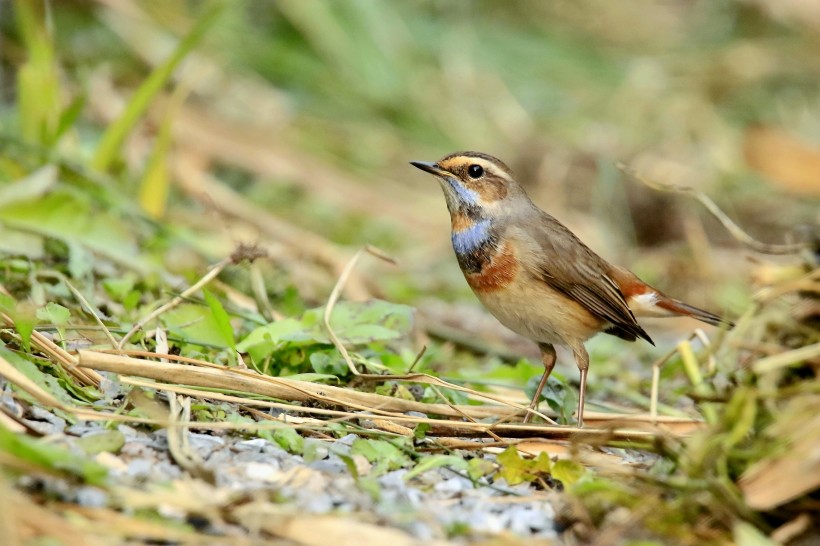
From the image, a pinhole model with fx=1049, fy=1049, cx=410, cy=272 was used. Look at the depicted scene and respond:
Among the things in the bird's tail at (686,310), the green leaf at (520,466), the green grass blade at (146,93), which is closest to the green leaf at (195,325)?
the green leaf at (520,466)

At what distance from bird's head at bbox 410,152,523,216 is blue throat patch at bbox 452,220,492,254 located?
97 millimetres

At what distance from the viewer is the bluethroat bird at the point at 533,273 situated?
16.0 feet

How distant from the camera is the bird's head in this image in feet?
17.3

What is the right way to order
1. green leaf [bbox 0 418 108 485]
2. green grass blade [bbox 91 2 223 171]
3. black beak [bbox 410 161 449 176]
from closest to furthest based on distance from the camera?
green leaf [bbox 0 418 108 485] < black beak [bbox 410 161 449 176] < green grass blade [bbox 91 2 223 171]

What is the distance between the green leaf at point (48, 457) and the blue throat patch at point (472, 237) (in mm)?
2463

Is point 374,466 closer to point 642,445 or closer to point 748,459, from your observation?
point 642,445

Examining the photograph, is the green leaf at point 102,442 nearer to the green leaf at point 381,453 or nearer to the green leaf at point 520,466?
the green leaf at point 381,453

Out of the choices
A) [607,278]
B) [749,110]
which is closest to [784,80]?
[749,110]

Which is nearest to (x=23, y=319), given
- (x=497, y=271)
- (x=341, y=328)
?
(x=341, y=328)

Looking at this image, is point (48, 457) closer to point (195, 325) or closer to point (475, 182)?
point (195, 325)

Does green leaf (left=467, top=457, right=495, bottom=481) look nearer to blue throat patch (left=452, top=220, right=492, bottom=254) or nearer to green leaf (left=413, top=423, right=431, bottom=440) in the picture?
green leaf (left=413, top=423, right=431, bottom=440)

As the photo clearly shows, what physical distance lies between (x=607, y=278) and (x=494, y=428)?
1423mm

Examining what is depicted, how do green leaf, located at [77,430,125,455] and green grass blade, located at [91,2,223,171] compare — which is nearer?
green leaf, located at [77,430,125,455]

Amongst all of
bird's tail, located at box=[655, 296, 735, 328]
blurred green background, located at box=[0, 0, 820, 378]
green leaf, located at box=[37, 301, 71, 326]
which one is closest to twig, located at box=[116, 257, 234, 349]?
green leaf, located at box=[37, 301, 71, 326]
